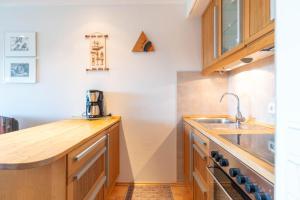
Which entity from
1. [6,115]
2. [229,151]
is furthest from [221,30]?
[6,115]

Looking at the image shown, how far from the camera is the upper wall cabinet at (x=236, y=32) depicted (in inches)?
51.4

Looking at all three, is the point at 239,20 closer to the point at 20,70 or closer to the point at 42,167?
the point at 42,167

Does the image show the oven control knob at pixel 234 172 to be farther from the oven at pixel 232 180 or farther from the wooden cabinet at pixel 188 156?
the wooden cabinet at pixel 188 156

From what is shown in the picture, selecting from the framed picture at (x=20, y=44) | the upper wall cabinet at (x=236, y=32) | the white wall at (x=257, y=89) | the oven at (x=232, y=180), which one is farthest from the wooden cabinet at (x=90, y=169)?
the framed picture at (x=20, y=44)

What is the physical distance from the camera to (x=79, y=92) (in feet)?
10.0

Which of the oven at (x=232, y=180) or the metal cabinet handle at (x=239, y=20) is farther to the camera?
the metal cabinet handle at (x=239, y=20)

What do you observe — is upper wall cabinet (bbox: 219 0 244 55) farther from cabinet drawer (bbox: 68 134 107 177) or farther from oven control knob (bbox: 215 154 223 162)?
cabinet drawer (bbox: 68 134 107 177)

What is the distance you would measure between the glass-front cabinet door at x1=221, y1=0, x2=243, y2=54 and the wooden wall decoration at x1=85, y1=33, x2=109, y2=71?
156cm

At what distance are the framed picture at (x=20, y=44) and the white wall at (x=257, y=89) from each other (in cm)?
261

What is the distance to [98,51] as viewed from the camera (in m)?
3.03

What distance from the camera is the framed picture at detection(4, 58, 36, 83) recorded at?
305 cm
